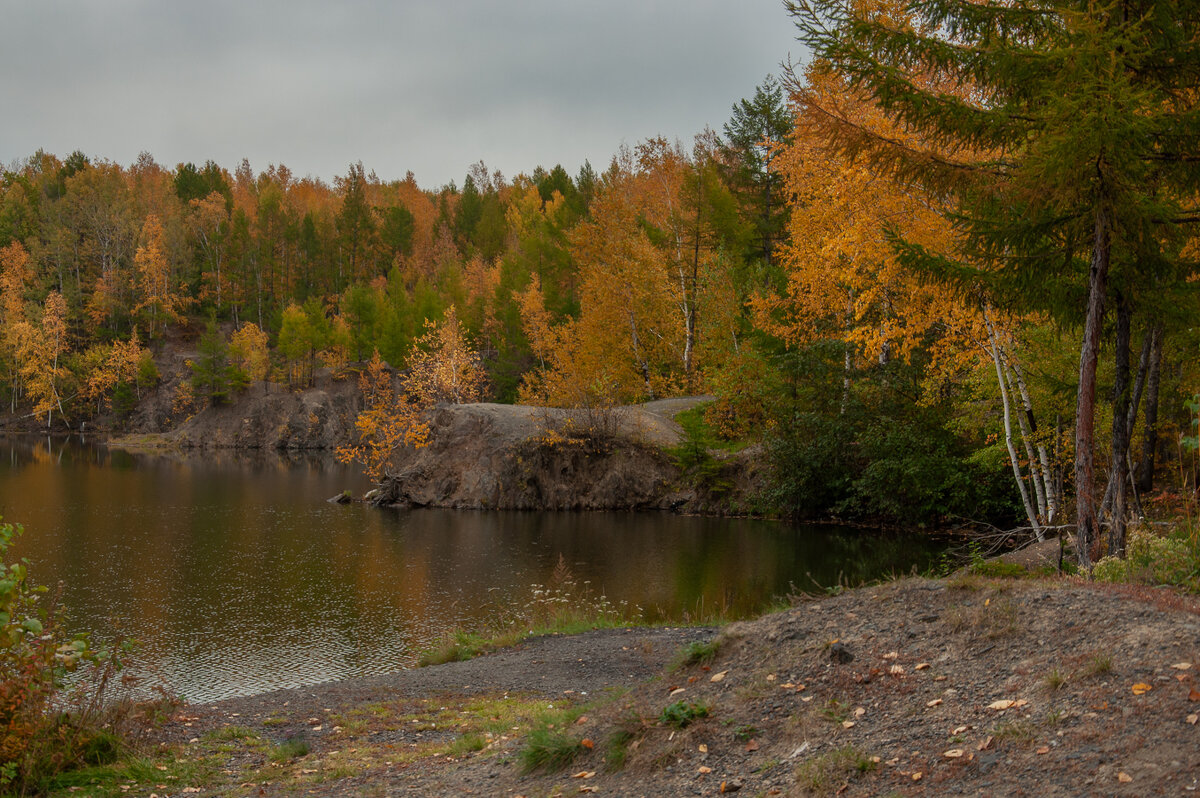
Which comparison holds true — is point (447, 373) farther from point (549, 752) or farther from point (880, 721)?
point (880, 721)

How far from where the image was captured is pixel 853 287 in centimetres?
1803

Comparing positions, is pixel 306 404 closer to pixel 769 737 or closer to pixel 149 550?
pixel 149 550

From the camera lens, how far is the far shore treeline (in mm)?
8727

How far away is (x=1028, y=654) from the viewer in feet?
17.0

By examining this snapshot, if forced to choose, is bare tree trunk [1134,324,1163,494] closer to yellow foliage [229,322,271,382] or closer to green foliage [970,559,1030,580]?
green foliage [970,559,1030,580]

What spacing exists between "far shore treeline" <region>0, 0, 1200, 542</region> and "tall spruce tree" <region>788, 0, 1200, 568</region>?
0.12 feet

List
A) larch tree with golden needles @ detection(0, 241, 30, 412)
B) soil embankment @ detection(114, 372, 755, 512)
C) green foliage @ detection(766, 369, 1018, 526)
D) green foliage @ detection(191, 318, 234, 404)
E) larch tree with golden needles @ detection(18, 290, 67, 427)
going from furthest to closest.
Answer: larch tree with golden needles @ detection(0, 241, 30, 412), larch tree with golden needles @ detection(18, 290, 67, 427), green foliage @ detection(191, 318, 234, 404), soil embankment @ detection(114, 372, 755, 512), green foliage @ detection(766, 369, 1018, 526)

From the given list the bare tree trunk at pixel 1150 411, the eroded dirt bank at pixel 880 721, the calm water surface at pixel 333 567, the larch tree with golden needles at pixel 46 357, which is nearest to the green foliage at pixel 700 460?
the calm water surface at pixel 333 567

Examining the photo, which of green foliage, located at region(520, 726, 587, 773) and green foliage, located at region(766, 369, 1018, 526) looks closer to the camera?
green foliage, located at region(520, 726, 587, 773)

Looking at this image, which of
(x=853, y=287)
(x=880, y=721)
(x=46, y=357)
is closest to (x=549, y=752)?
(x=880, y=721)

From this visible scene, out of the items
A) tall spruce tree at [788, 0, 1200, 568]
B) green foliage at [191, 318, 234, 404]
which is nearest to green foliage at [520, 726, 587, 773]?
tall spruce tree at [788, 0, 1200, 568]

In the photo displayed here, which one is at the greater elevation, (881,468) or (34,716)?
(881,468)

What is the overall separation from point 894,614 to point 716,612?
909 centimetres

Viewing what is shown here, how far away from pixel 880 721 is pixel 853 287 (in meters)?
14.3
